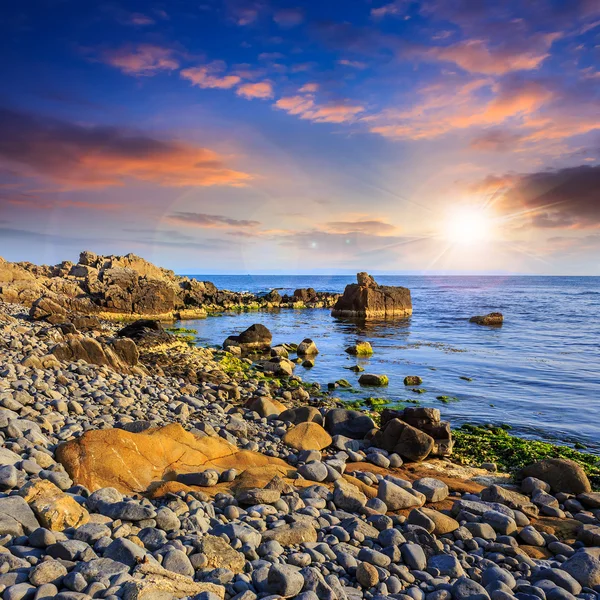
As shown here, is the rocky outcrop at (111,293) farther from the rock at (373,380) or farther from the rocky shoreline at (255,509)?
the rocky shoreline at (255,509)

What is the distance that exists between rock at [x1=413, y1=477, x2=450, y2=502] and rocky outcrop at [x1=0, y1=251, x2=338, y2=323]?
23.3m

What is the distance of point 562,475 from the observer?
8.68 meters

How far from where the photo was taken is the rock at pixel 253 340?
2788 centimetres

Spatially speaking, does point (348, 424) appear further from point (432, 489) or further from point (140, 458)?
point (140, 458)

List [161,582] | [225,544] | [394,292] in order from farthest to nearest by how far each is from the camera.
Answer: [394,292] < [225,544] < [161,582]

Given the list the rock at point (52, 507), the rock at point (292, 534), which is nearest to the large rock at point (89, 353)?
the rock at point (52, 507)

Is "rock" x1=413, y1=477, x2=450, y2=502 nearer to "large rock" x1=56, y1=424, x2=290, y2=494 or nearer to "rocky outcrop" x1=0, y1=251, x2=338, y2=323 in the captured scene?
"large rock" x1=56, y1=424, x2=290, y2=494

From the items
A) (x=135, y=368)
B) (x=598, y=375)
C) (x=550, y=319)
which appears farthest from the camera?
(x=550, y=319)

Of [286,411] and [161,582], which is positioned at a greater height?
[161,582]

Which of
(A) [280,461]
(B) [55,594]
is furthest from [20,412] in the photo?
(B) [55,594]

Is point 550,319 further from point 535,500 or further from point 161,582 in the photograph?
point 161,582

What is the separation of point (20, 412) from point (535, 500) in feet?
29.8

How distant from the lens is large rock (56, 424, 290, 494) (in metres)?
5.69

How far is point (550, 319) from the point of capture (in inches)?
1853
